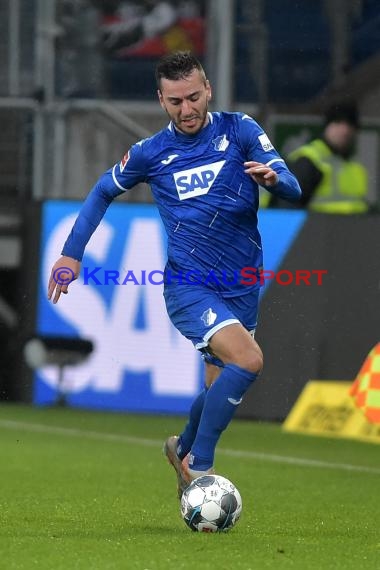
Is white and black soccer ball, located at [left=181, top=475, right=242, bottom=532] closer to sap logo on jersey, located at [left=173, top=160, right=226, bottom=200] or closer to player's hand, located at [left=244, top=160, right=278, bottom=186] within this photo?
player's hand, located at [left=244, top=160, right=278, bottom=186]

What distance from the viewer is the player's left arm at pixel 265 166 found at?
6520 mm

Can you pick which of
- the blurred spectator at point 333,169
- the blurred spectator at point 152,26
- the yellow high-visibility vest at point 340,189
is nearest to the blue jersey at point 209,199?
the blurred spectator at point 333,169

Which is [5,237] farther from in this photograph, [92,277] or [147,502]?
[147,502]

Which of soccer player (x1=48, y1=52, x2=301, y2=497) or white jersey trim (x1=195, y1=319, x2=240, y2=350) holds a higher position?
soccer player (x1=48, y1=52, x2=301, y2=497)

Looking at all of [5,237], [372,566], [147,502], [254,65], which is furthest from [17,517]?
[254,65]

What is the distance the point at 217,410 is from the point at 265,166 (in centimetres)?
106

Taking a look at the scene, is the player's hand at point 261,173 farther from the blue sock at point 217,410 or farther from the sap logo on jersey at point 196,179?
the blue sock at point 217,410

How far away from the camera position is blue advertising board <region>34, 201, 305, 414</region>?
12.8m

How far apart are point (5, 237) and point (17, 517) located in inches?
283

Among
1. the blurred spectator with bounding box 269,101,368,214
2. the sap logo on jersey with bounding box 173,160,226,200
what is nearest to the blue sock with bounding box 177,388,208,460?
the sap logo on jersey with bounding box 173,160,226,200

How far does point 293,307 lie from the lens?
41.8ft

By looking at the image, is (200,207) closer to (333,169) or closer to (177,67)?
(177,67)

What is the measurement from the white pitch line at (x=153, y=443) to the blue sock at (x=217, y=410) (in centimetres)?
285

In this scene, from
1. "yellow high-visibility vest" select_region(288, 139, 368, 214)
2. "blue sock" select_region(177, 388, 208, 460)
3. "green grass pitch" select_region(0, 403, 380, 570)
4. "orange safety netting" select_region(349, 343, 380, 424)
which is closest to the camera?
"green grass pitch" select_region(0, 403, 380, 570)
